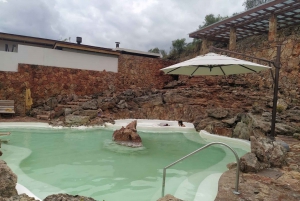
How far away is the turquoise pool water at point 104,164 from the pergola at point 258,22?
8.71 m

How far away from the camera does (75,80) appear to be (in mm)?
14398

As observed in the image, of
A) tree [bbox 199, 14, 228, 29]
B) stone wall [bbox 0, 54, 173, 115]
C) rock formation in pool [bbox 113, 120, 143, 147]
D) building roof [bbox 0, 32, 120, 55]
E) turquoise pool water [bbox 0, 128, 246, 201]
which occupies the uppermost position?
tree [bbox 199, 14, 228, 29]

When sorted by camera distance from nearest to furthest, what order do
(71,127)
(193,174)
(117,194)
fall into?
(117,194) → (193,174) → (71,127)

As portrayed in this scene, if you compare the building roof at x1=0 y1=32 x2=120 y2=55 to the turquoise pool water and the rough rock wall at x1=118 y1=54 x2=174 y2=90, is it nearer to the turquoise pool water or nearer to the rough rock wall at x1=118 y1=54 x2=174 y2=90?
the rough rock wall at x1=118 y1=54 x2=174 y2=90

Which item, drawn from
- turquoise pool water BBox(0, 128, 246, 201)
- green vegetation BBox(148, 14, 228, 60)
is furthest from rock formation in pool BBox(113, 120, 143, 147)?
green vegetation BBox(148, 14, 228, 60)

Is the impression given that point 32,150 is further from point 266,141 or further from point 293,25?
point 293,25

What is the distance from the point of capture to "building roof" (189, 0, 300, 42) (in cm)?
1188

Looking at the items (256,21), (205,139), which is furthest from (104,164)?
(256,21)

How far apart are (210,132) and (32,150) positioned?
684 cm

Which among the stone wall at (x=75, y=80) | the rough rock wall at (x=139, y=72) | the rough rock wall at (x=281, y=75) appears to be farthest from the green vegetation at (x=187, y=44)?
the rough rock wall at (x=281, y=75)

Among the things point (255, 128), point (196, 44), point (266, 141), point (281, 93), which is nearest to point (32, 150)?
point (266, 141)

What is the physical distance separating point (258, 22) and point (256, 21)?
1.52 ft

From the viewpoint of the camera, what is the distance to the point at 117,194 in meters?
3.92

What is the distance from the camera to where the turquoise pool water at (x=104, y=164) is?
4.06 metres
